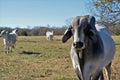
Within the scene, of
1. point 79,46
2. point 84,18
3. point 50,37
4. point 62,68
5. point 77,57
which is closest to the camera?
point 79,46

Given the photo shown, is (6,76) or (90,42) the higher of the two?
(90,42)

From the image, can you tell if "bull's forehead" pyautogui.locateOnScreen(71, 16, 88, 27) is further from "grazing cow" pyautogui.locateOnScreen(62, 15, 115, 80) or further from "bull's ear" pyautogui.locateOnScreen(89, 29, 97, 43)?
"bull's ear" pyautogui.locateOnScreen(89, 29, 97, 43)


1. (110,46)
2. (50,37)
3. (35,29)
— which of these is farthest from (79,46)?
(35,29)

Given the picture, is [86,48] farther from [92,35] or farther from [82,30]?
[82,30]

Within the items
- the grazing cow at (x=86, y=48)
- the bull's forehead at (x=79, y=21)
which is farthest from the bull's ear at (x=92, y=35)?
the bull's forehead at (x=79, y=21)

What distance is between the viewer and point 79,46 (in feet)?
15.5

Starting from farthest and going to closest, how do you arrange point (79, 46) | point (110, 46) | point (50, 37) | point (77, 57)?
point (50, 37), point (110, 46), point (77, 57), point (79, 46)

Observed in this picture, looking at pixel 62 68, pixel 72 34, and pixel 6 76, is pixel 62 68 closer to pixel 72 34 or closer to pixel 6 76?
pixel 6 76

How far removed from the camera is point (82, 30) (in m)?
4.85

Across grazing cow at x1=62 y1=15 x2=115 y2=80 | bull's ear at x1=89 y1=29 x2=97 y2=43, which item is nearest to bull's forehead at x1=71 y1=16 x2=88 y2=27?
grazing cow at x1=62 y1=15 x2=115 y2=80

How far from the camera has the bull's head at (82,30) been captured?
4.71 meters

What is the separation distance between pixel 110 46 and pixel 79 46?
7.29 feet

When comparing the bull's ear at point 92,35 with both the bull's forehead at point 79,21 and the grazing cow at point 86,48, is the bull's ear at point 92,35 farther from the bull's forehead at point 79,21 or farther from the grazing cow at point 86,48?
the bull's forehead at point 79,21

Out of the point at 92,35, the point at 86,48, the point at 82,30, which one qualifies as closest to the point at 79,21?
the point at 82,30
